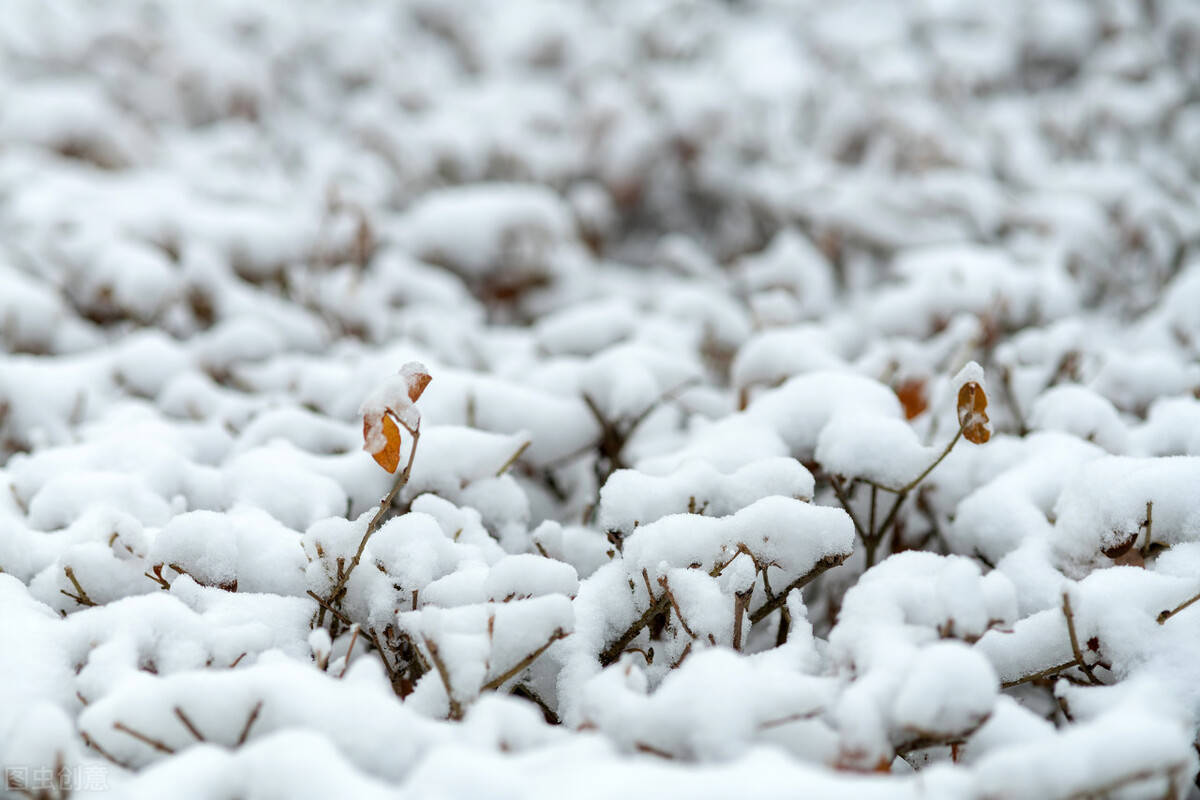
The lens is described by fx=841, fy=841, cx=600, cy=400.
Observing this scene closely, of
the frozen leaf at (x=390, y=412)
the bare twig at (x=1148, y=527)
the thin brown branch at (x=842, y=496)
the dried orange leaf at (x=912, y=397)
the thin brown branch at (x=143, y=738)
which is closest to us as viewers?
the thin brown branch at (x=143, y=738)

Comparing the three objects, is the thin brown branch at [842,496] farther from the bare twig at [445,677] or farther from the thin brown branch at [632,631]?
the bare twig at [445,677]

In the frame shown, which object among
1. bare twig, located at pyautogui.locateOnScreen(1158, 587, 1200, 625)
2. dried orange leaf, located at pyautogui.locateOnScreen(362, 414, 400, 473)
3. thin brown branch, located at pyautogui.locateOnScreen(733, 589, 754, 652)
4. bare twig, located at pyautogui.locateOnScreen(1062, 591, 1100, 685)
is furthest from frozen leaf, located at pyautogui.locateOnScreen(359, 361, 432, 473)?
bare twig, located at pyautogui.locateOnScreen(1158, 587, 1200, 625)

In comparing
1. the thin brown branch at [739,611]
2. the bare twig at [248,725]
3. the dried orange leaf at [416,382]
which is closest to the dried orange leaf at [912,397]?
the thin brown branch at [739,611]

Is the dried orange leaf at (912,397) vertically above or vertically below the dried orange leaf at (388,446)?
below

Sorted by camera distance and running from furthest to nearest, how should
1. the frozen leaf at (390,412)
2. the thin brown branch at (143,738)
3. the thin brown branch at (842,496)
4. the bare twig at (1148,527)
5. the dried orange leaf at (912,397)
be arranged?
the dried orange leaf at (912,397)
the thin brown branch at (842,496)
the bare twig at (1148,527)
the frozen leaf at (390,412)
the thin brown branch at (143,738)

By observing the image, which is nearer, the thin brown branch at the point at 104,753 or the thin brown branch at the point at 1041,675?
the thin brown branch at the point at 104,753

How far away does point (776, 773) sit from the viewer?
2.23 feet

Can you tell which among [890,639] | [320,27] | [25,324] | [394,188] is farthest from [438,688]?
[320,27]

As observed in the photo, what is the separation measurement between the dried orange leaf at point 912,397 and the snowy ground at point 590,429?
16 millimetres

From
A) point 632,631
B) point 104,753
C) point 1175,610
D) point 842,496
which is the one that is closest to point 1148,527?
point 1175,610

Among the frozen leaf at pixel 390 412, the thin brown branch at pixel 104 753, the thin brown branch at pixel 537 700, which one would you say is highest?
the frozen leaf at pixel 390 412

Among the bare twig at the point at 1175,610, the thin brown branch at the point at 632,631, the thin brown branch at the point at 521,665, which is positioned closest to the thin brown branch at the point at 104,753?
the thin brown branch at the point at 521,665

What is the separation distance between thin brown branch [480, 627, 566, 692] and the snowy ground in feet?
0.09

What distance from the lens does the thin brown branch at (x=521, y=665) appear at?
2.87 feet
